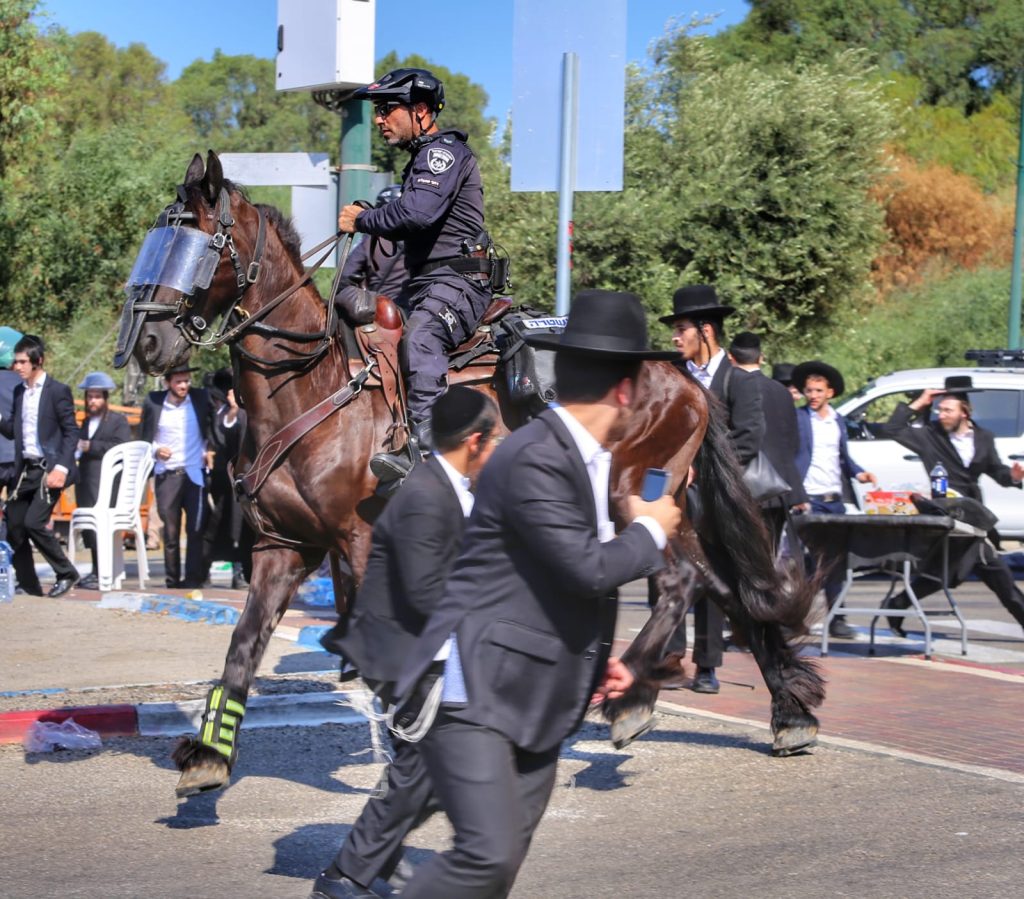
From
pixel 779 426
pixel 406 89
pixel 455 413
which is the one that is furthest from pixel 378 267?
pixel 779 426

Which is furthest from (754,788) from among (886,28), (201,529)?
(886,28)

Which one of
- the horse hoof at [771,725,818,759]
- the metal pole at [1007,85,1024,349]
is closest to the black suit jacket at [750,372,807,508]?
the horse hoof at [771,725,818,759]

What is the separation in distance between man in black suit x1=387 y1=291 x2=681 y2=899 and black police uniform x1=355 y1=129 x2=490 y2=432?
3.13 metres

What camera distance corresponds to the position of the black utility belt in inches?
293

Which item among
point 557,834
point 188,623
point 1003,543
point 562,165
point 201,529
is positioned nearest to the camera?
point 557,834

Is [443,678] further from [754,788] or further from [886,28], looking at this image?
[886,28]

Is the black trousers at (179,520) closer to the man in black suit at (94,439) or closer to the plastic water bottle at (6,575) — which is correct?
the man in black suit at (94,439)

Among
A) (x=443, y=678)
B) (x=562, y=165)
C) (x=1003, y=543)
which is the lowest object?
(x=1003, y=543)

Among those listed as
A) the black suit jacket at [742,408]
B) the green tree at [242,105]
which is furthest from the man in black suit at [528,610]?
the green tree at [242,105]

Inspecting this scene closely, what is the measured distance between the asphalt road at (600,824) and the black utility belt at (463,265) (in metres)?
2.44

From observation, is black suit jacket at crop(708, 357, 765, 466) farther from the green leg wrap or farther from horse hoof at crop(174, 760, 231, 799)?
horse hoof at crop(174, 760, 231, 799)

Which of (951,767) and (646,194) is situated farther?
(646,194)

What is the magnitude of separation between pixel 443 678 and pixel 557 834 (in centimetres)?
240

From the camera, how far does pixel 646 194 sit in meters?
25.9
